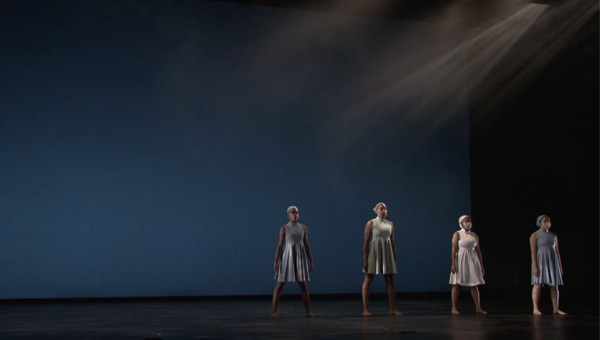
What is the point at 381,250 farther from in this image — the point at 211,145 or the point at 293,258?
the point at 211,145

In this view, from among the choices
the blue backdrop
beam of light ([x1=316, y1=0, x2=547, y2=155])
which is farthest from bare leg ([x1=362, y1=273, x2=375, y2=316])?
beam of light ([x1=316, y1=0, x2=547, y2=155])

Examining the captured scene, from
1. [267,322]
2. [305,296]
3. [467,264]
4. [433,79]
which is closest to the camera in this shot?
[267,322]

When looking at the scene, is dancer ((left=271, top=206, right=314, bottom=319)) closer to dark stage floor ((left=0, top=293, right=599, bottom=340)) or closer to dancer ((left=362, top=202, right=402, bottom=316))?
dark stage floor ((left=0, top=293, right=599, bottom=340))

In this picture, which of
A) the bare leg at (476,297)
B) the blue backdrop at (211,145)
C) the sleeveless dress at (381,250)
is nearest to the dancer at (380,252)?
the sleeveless dress at (381,250)

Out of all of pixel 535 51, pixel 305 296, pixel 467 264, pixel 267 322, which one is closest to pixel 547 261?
pixel 467 264

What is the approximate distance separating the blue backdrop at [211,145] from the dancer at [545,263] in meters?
3.95

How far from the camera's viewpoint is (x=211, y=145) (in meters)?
12.9

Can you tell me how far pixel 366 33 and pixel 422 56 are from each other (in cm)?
117

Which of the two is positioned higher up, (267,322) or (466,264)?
(466,264)

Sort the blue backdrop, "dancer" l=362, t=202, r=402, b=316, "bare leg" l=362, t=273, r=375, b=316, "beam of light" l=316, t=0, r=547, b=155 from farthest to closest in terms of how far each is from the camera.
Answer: "beam of light" l=316, t=0, r=547, b=155, the blue backdrop, "dancer" l=362, t=202, r=402, b=316, "bare leg" l=362, t=273, r=375, b=316

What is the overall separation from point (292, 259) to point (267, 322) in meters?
0.95

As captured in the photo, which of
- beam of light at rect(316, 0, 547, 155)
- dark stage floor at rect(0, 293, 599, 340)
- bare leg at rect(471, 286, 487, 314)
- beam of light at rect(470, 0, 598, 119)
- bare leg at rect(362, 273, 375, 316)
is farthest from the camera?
beam of light at rect(316, 0, 547, 155)

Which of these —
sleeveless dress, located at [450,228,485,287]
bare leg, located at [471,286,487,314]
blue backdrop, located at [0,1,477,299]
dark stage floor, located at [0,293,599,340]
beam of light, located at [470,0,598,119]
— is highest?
beam of light, located at [470,0,598,119]

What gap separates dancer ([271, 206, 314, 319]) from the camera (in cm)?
938
